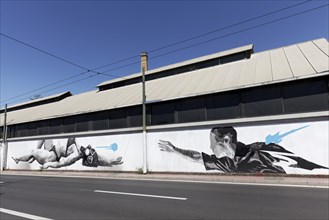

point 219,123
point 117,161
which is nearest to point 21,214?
point 219,123

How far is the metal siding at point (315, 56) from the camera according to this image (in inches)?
532

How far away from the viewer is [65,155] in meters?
24.0

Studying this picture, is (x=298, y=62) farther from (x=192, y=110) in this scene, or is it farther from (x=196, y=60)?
(x=196, y=60)

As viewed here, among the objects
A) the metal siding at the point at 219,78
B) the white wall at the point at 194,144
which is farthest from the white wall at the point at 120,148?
the metal siding at the point at 219,78

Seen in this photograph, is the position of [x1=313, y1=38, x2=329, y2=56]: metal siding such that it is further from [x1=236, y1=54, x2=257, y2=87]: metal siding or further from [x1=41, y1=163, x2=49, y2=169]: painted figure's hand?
[x1=41, y1=163, x2=49, y2=169]: painted figure's hand

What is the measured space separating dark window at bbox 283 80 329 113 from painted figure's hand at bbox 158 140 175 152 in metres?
7.12

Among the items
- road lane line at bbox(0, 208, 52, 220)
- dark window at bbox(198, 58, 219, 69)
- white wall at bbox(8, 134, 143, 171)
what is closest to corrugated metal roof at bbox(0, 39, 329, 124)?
white wall at bbox(8, 134, 143, 171)

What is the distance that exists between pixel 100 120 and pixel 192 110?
27.0 feet

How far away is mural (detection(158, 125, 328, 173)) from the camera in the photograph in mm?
13867

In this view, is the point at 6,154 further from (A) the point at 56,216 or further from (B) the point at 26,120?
(A) the point at 56,216

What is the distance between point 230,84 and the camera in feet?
52.9

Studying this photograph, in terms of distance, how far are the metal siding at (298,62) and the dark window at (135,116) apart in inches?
399

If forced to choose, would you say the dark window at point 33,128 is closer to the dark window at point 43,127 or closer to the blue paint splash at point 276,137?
the dark window at point 43,127

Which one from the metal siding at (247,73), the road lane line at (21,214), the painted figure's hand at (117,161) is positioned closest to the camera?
the road lane line at (21,214)
